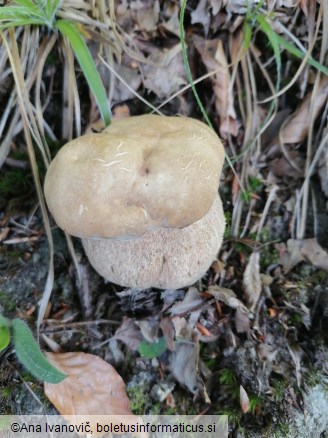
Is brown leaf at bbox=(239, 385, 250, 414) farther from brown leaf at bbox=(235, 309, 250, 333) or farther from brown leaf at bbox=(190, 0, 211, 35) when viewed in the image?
brown leaf at bbox=(190, 0, 211, 35)

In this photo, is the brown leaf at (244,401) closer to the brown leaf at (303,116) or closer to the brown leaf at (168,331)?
the brown leaf at (168,331)

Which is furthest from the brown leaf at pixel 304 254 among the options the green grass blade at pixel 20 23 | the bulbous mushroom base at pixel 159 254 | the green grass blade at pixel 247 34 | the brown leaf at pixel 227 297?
the green grass blade at pixel 20 23

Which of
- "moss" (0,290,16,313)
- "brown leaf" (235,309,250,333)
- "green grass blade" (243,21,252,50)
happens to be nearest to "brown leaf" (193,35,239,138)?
"green grass blade" (243,21,252,50)

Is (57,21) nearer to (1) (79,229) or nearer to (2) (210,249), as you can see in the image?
(1) (79,229)

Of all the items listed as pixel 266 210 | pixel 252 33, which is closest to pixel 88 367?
pixel 266 210

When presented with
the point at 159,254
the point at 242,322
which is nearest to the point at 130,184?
the point at 159,254

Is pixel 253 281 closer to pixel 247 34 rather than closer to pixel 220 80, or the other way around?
pixel 220 80
